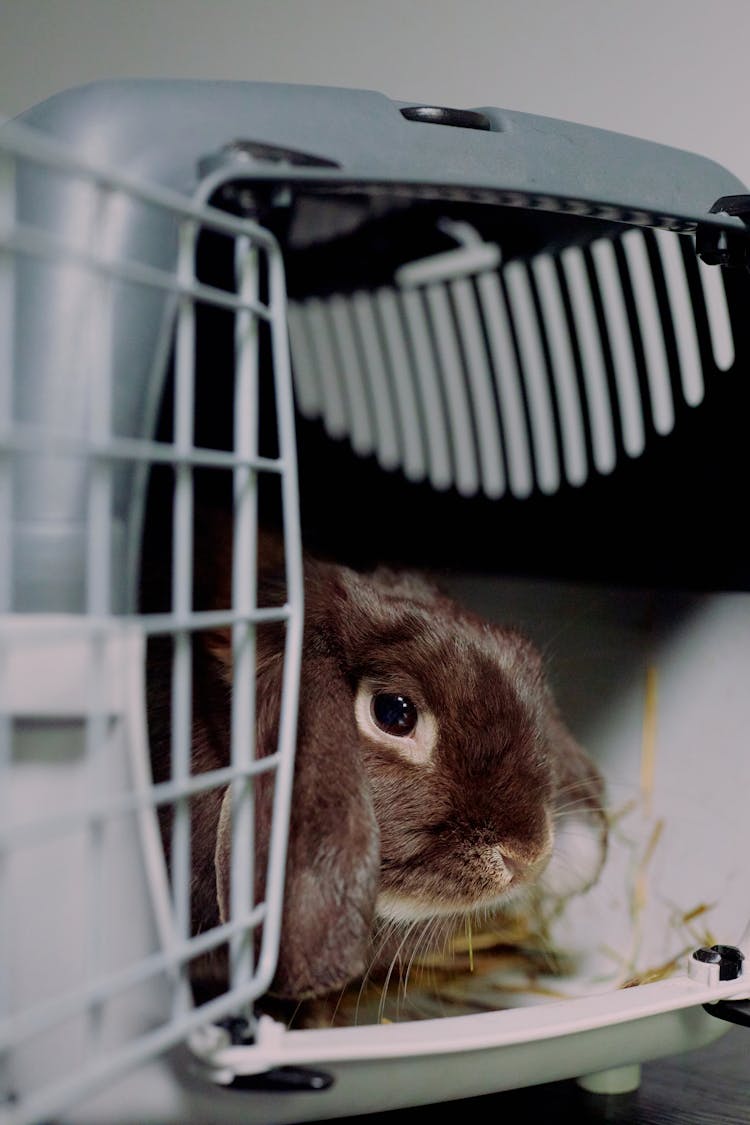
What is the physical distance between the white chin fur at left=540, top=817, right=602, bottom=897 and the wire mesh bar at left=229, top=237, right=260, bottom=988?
732 millimetres

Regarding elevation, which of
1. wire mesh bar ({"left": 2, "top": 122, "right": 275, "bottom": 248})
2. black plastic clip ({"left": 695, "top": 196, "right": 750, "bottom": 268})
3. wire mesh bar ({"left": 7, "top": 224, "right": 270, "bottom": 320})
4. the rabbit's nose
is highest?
black plastic clip ({"left": 695, "top": 196, "right": 750, "bottom": 268})

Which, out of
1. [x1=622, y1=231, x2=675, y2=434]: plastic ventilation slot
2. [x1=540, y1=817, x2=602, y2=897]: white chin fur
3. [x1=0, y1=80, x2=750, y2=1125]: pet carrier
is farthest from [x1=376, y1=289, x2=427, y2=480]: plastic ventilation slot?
[x1=540, y1=817, x2=602, y2=897]: white chin fur

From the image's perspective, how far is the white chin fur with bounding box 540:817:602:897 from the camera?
1485 millimetres

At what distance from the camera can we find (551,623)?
1760mm

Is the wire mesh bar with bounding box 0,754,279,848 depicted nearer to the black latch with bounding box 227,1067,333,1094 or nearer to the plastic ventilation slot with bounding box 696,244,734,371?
the black latch with bounding box 227,1067,333,1094

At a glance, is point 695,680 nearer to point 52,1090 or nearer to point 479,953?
point 479,953

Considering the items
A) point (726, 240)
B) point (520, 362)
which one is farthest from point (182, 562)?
point (520, 362)

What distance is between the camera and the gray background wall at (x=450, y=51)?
1771mm

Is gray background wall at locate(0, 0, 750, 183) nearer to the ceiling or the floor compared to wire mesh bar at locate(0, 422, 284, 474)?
nearer to the ceiling

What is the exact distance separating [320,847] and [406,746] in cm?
25

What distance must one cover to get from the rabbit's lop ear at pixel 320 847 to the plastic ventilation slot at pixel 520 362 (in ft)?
2.48

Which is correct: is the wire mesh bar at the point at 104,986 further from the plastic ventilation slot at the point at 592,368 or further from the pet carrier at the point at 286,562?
the plastic ventilation slot at the point at 592,368

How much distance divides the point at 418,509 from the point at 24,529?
1.29 meters

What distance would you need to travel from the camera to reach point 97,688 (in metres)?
0.71
